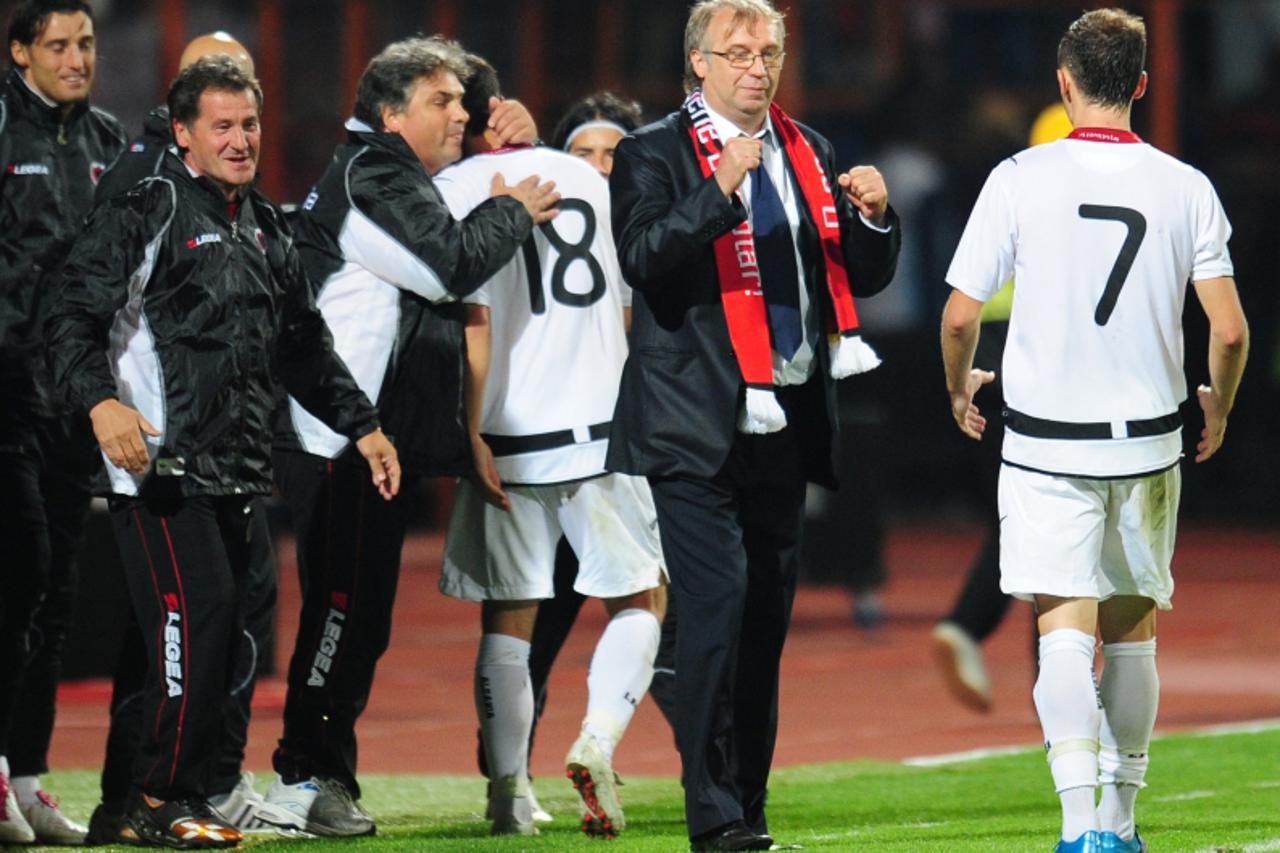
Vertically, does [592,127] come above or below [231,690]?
above

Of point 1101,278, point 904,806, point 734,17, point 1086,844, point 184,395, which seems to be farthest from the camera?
point 904,806

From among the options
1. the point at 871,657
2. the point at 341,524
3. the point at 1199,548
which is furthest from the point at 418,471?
the point at 1199,548

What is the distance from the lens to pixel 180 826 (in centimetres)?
656

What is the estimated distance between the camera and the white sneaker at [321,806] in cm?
727

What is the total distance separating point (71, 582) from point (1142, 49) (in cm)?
371

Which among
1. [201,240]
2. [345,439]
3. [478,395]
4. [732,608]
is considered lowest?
[732,608]

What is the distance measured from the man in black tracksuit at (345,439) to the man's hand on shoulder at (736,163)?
128 centimetres

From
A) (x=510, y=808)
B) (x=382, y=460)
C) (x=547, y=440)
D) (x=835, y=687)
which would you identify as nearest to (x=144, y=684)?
(x=382, y=460)

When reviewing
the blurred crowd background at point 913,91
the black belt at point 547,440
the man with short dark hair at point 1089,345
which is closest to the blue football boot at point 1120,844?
the man with short dark hair at point 1089,345

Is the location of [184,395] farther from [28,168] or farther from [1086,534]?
[1086,534]

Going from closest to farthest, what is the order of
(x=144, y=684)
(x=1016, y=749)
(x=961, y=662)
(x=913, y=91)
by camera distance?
(x=144, y=684) → (x=961, y=662) → (x=1016, y=749) → (x=913, y=91)

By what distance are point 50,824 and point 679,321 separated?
2.60m

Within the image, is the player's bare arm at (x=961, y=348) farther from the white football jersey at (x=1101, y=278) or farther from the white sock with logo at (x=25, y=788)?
the white sock with logo at (x=25, y=788)

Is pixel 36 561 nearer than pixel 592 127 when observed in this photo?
Yes
